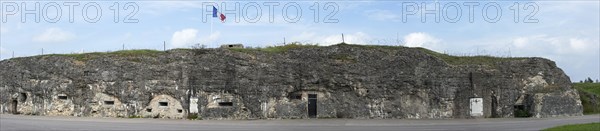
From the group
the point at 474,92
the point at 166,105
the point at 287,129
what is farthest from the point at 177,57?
the point at 474,92

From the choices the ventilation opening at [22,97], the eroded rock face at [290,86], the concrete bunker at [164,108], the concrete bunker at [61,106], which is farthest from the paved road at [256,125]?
the ventilation opening at [22,97]

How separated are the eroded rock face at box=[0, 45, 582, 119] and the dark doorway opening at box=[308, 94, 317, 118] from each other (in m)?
0.06

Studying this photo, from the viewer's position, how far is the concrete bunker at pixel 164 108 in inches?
1517

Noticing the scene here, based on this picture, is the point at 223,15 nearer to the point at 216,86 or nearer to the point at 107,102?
the point at 216,86

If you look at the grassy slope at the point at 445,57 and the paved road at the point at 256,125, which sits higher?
the grassy slope at the point at 445,57

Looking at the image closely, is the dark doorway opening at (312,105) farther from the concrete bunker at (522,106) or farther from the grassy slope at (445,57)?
Result: the concrete bunker at (522,106)

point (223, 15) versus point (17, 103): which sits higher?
point (223, 15)

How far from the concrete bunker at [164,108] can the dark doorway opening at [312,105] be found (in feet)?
26.3

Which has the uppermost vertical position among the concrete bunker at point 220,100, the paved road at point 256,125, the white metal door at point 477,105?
the concrete bunker at point 220,100

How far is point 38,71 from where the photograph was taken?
42000mm

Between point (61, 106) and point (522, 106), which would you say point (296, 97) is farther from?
point (61, 106)

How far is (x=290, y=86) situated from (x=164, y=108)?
26.3 feet

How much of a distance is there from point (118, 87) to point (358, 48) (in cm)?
1578

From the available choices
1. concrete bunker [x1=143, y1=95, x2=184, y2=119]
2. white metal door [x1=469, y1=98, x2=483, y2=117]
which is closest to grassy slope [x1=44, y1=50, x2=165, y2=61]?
concrete bunker [x1=143, y1=95, x2=184, y2=119]
